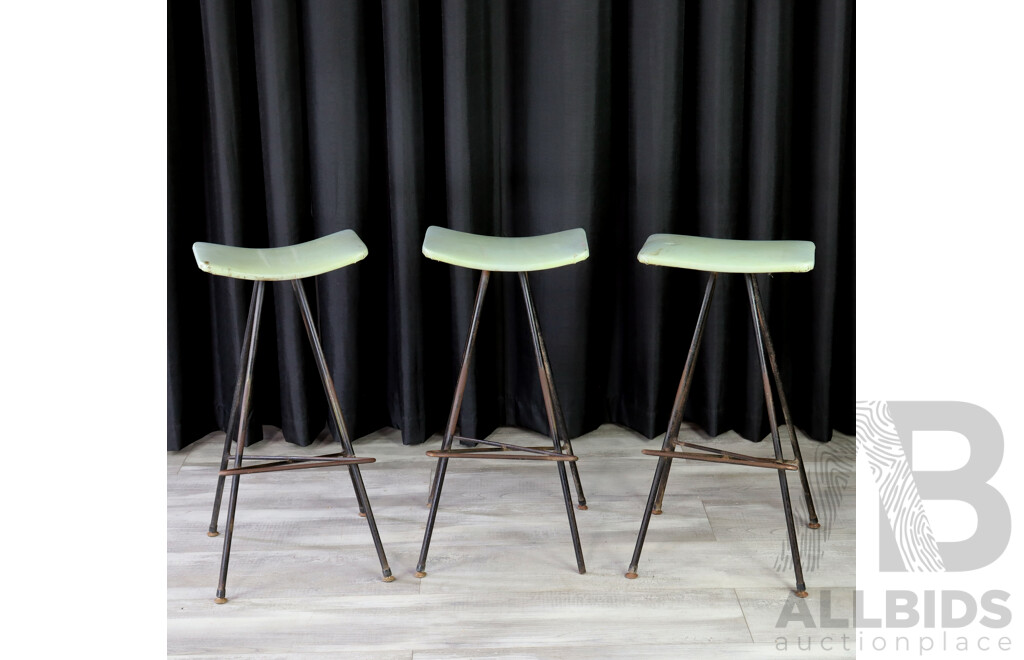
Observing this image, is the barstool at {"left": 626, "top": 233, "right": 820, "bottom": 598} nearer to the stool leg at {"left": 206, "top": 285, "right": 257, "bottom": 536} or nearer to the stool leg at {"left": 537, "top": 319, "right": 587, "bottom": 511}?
the stool leg at {"left": 537, "top": 319, "right": 587, "bottom": 511}

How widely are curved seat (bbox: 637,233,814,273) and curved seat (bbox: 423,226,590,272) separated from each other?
0.18 m

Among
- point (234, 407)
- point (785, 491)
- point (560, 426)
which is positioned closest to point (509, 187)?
point (560, 426)

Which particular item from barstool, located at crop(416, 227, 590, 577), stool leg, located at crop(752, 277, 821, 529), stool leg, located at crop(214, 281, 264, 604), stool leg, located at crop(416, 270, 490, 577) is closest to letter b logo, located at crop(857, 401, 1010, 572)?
stool leg, located at crop(752, 277, 821, 529)

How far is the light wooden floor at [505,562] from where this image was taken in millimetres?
1884

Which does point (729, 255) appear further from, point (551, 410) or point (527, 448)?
point (527, 448)

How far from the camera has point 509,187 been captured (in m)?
2.72

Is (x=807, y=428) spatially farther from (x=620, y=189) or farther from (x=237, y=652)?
(x=237, y=652)

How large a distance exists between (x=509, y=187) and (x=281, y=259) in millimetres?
918

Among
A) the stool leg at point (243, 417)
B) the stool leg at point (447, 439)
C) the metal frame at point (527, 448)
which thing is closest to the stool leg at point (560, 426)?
the metal frame at point (527, 448)

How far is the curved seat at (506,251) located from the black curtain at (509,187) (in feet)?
1.54

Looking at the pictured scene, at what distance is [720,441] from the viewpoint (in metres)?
2.79

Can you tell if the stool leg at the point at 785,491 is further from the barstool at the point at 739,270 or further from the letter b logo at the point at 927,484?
the letter b logo at the point at 927,484
